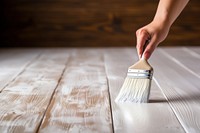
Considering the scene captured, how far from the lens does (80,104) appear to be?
3.63ft

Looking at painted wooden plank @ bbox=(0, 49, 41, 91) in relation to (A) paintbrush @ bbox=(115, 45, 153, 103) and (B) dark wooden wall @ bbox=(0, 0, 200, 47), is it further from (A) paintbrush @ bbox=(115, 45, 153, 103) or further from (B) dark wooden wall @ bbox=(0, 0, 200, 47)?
(A) paintbrush @ bbox=(115, 45, 153, 103)

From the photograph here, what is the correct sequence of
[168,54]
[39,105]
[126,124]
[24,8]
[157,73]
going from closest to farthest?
[126,124] → [39,105] → [157,73] → [168,54] → [24,8]

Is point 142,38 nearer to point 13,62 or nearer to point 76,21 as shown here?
point 13,62

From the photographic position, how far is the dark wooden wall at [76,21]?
2.67m

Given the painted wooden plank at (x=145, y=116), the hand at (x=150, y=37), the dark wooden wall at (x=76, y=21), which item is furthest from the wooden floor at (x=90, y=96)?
the dark wooden wall at (x=76, y=21)

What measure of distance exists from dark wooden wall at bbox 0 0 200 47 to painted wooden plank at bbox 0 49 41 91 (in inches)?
9.4

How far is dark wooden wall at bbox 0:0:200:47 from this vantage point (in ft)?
8.77

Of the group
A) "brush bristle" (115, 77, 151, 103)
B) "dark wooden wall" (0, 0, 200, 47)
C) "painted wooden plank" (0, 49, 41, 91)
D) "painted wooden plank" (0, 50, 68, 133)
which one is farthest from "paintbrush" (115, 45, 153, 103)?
"dark wooden wall" (0, 0, 200, 47)

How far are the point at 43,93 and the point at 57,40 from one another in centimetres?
148

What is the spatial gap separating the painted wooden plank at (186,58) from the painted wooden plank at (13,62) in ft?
2.31

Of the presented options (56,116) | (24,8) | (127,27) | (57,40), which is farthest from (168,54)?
(56,116)

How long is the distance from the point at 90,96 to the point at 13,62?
2.72 feet

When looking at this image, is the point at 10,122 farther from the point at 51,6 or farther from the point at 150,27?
the point at 51,6

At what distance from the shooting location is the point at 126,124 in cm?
92
